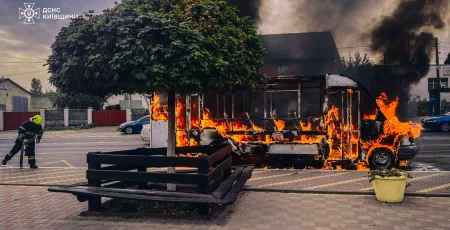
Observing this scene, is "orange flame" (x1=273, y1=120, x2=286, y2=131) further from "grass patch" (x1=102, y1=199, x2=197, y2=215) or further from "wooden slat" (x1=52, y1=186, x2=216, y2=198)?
"wooden slat" (x1=52, y1=186, x2=216, y2=198)

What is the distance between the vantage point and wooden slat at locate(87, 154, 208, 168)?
5.48 m

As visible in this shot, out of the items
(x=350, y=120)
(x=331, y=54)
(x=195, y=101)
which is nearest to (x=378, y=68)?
(x=331, y=54)

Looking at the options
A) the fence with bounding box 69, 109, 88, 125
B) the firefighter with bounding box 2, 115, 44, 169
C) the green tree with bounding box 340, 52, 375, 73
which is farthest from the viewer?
the fence with bounding box 69, 109, 88, 125

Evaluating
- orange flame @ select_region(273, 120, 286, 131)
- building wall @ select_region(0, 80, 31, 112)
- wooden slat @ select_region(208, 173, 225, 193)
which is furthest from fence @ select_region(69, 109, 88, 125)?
wooden slat @ select_region(208, 173, 225, 193)

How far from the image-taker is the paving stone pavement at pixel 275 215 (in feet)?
17.4

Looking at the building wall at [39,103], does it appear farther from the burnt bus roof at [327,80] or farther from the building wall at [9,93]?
the burnt bus roof at [327,80]

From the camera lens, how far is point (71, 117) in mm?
33938

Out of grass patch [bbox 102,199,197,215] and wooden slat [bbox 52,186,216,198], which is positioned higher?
wooden slat [bbox 52,186,216,198]

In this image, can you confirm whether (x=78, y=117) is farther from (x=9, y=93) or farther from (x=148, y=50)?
(x=148, y=50)

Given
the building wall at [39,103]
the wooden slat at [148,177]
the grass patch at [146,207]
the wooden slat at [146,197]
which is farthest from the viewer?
the building wall at [39,103]

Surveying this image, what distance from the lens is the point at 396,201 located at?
637cm

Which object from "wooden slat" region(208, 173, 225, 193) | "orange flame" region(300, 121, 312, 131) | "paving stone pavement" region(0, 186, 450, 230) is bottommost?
"paving stone pavement" region(0, 186, 450, 230)

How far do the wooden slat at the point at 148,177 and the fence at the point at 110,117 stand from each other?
30.0m

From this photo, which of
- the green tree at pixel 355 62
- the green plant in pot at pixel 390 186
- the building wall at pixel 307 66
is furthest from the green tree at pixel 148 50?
the building wall at pixel 307 66
